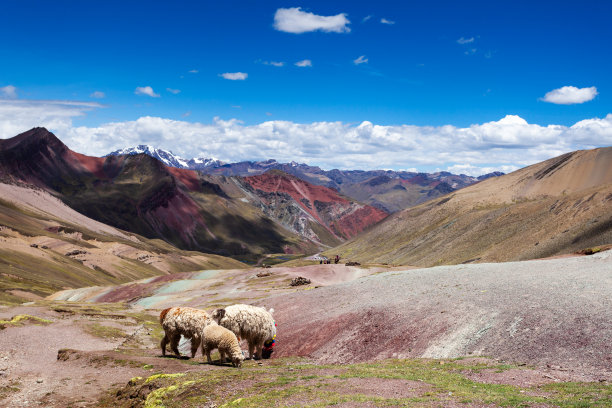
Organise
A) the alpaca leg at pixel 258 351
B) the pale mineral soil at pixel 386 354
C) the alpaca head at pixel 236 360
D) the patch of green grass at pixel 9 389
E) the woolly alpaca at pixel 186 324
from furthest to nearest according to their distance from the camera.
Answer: the alpaca leg at pixel 258 351 < the woolly alpaca at pixel 186 324 < the alpaca head at pixel 236 360 < the patch of green grass at pixel 9 389 < the pale mineral soil at pixel 386 354

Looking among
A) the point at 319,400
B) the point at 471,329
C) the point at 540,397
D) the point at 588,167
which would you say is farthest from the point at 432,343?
the point at 588,167

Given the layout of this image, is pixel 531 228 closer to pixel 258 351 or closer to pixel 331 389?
pixel 258 351

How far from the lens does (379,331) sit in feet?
98.5

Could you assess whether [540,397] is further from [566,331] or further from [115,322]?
[115,322]

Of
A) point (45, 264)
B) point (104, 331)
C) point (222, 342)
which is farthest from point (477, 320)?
point (45, 264)

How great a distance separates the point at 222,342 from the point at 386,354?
1070 centimetres

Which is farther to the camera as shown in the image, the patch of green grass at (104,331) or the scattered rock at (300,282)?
the scattered rock at (300,282)

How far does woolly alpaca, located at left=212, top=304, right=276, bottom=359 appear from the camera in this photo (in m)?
27.0

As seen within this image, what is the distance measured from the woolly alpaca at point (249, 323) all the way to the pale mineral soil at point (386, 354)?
83.9 inches

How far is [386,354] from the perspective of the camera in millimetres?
26953

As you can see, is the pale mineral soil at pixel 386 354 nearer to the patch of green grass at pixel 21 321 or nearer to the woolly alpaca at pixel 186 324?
the patch of green grass at pixel 21 321

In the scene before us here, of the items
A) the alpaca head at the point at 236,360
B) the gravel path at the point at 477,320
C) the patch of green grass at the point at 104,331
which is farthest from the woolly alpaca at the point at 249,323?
the patch of green grass at the point at 104,331

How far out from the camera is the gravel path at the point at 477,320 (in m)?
21.8

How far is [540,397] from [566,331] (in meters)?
10.3
